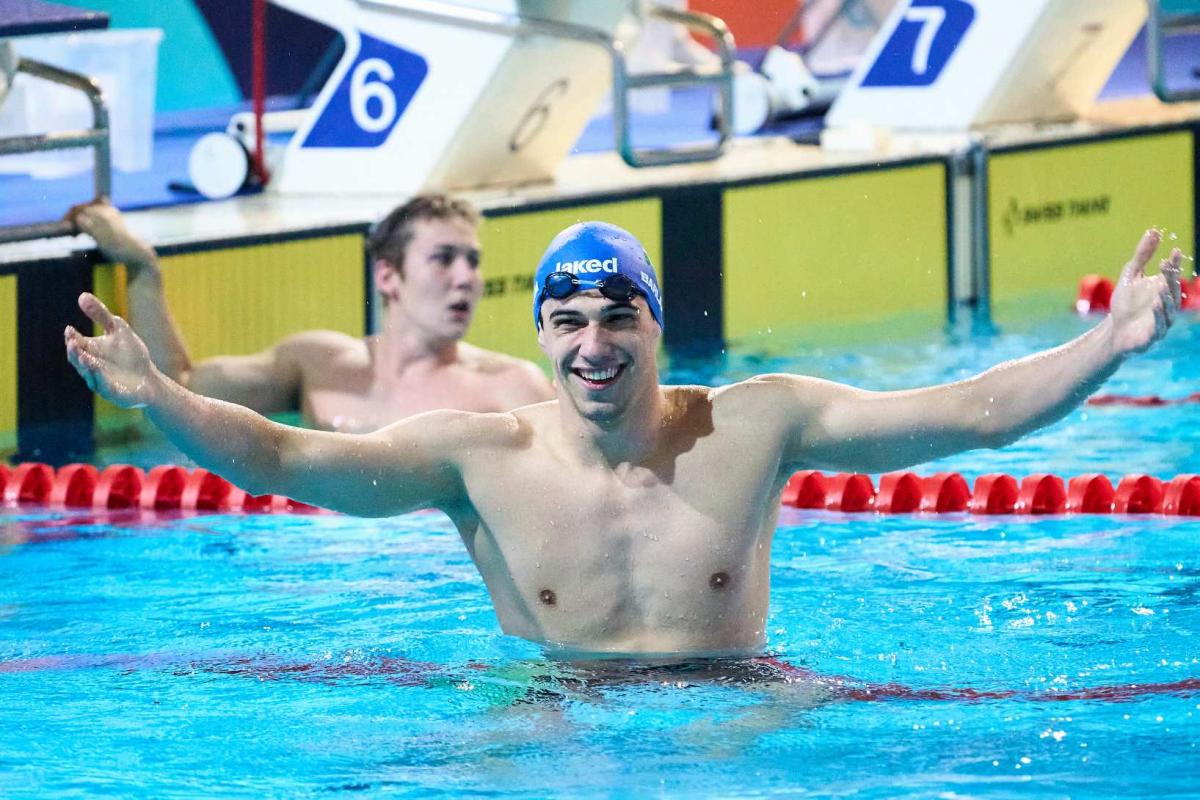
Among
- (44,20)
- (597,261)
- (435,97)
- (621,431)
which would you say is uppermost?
(44,20)

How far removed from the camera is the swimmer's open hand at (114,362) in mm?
3240

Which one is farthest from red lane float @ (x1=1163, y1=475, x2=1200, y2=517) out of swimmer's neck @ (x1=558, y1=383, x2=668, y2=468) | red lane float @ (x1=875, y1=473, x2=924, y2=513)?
swimmer's neck @ (x1=558, y1=383, x2=668, y2=468)

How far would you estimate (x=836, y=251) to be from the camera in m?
8.80

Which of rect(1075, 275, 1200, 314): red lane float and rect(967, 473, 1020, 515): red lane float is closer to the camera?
rect(967, 473, 1020, 515): red lane float

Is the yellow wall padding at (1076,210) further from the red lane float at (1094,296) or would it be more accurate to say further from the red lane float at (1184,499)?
the red lane float at (1184,499)

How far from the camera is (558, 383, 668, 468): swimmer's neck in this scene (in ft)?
12.0

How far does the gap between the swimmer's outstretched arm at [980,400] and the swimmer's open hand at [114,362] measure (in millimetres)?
1106

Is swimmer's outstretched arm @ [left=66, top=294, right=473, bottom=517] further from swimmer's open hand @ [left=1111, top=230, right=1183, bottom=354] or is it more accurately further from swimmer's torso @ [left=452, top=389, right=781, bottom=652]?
swimmer's open hand @ [left=1111, top=230, right=1183, bottom=354]

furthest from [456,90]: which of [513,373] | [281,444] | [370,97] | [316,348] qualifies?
[281,444]

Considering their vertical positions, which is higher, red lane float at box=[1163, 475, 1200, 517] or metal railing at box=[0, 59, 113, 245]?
metal railing at box=[0, 59, 113, 245]

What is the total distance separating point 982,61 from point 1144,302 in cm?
636

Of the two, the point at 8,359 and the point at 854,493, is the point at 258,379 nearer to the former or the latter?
the point at 8,359

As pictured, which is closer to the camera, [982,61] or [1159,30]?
[1159,30]

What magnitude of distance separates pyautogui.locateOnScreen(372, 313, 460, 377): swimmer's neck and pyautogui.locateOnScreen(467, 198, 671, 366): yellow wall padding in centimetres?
156
